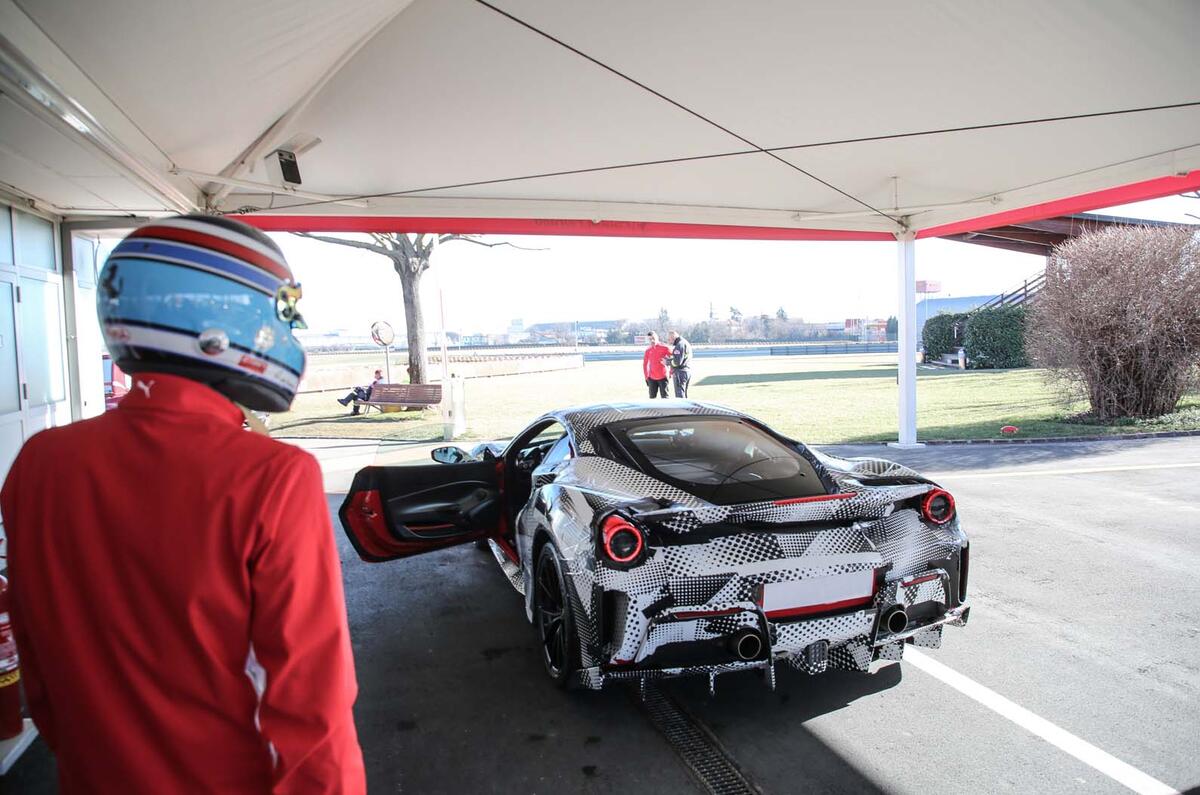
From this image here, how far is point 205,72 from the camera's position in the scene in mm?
4262

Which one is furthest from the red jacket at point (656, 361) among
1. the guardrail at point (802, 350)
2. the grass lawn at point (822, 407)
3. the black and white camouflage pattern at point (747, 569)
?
the guardrail at point (802, 350)

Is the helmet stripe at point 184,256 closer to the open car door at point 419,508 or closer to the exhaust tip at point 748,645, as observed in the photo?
the exhaust tip at point 748,645

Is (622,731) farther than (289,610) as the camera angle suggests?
Yes

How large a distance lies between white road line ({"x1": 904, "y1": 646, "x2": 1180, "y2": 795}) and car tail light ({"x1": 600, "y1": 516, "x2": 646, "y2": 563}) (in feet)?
5.76

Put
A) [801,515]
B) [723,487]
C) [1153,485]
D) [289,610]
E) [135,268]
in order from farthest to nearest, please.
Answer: [1153,485] → [723,487] → [801,515] → [135,268] → [289,610]

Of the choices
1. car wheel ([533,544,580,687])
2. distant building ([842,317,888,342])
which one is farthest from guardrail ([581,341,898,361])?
car wheel ([533,544,580,687])

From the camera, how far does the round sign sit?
18.4 m

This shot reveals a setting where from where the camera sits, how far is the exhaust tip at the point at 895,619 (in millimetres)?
3256

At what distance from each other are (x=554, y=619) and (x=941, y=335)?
2984 cm

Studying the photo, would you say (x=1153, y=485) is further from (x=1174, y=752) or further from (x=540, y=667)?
(x=540, y=667)

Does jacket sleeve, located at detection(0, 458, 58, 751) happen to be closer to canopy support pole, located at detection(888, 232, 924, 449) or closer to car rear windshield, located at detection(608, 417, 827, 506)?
car rear windshield, located at detection(608, 417, 827, 506)

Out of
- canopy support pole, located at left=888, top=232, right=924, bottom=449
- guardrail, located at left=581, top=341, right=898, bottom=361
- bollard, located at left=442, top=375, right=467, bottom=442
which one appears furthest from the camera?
guardrail, located at left=581, top=341, right=898, bottom=361

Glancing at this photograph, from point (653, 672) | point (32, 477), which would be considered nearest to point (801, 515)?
point (653, 672)

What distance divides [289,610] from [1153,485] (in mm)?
8962
